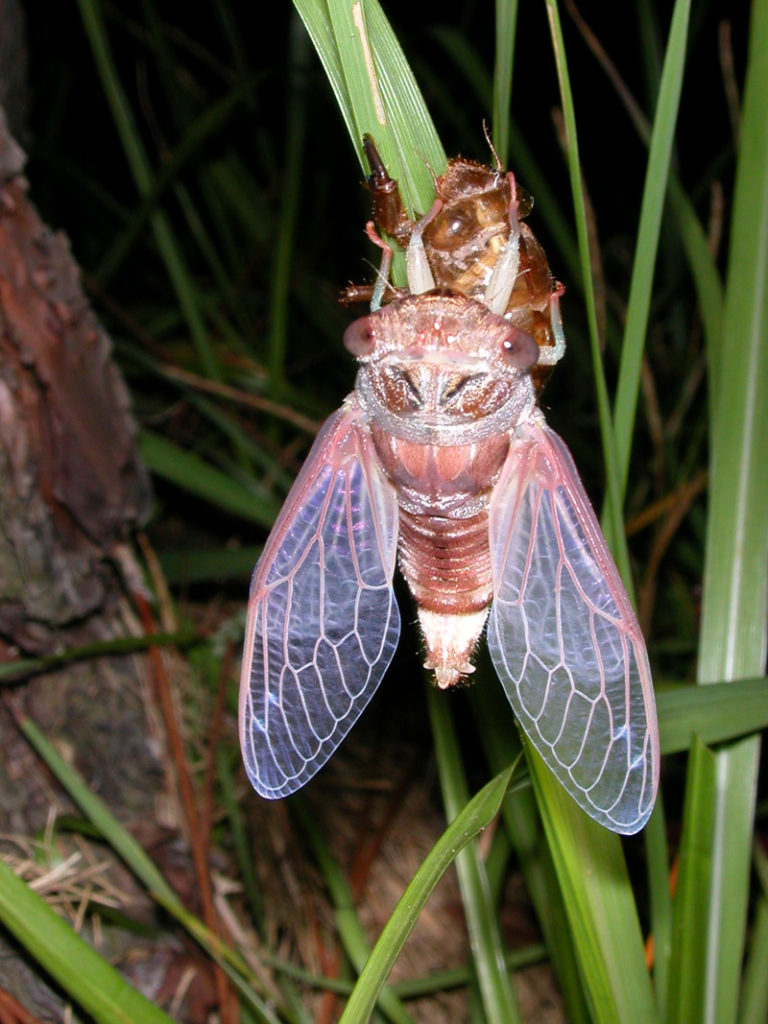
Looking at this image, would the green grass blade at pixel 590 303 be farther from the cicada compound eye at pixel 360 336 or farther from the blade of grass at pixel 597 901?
the cicada compound eye at pixel 360 336

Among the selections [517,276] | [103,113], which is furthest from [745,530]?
[103,113]

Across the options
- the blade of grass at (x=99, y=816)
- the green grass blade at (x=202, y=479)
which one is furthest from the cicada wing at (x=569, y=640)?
the green grass blade at (x=202, y=479)

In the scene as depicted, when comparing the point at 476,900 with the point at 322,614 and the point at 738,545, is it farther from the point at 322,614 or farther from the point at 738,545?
the point at 738,545

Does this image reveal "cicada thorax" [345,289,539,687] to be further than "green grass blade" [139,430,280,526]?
No

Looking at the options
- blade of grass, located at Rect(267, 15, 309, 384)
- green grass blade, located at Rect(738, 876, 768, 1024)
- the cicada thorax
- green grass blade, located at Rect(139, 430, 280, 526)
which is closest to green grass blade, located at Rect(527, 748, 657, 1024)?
the cicada thorax

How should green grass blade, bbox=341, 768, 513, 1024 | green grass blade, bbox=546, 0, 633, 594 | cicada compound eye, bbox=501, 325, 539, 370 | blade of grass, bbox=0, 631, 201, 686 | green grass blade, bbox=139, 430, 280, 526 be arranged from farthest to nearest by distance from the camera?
green grass blade, bbox=139, 430, 280, 526, blade of grass, bbox=0, 631, 201, 686, cicada compound eye, bbox=501, 325, 539, 370, green grass blade, bbox=546, 0, 633, 594, green grass blade, bbox=341, 768, 513, 1024

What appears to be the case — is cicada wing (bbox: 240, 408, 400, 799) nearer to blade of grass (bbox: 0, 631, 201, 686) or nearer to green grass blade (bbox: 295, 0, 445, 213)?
green grass blade (bbox: 295, 0, 445, 213)

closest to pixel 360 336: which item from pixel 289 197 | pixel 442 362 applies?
pixel 442 362
